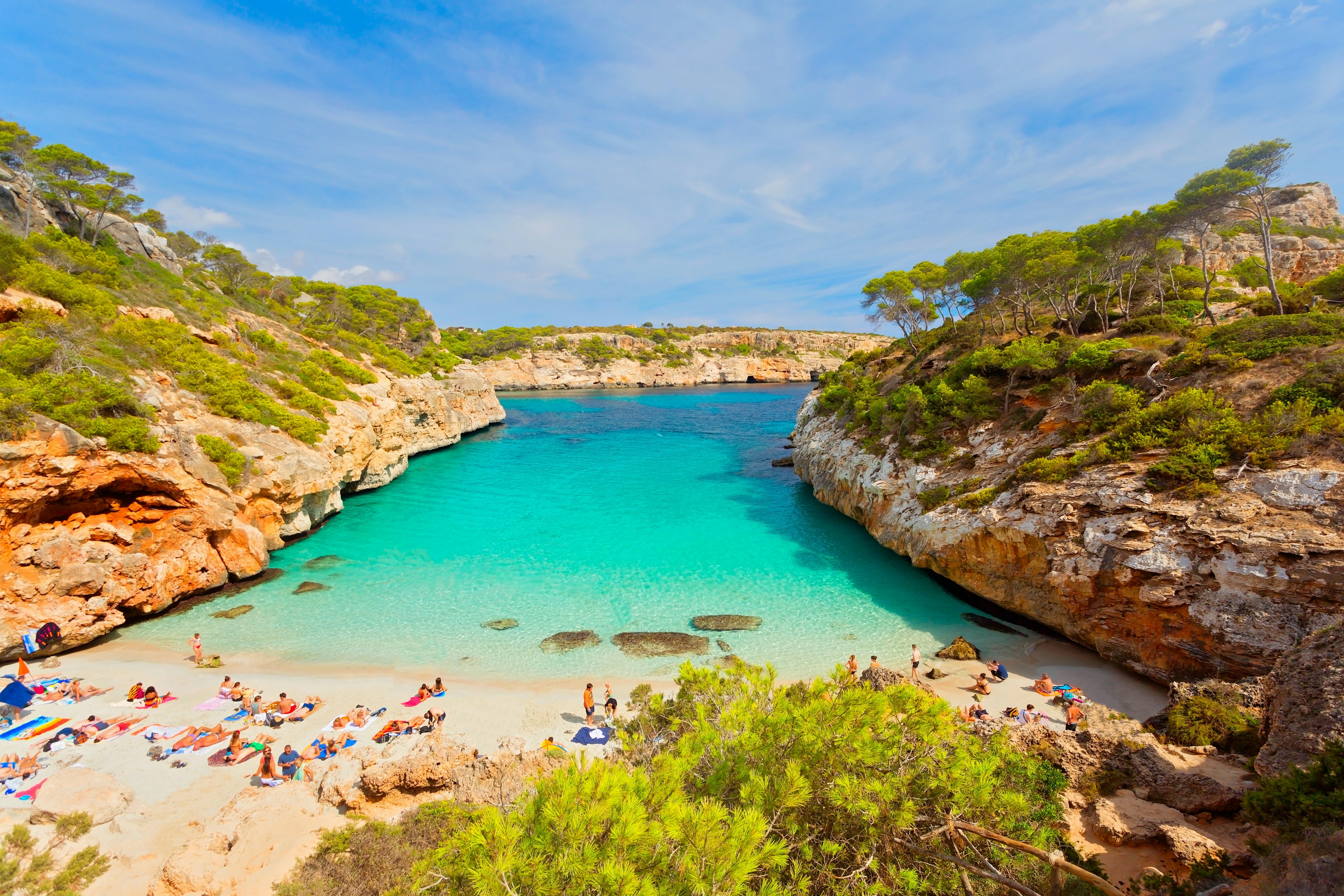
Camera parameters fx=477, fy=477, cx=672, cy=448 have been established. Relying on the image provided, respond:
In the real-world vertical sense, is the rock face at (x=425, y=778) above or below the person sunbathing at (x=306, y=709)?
above

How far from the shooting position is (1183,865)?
5.50 metres

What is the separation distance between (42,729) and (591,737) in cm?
1102

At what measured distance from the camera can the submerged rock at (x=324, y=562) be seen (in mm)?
18219

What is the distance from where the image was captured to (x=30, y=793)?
791cm

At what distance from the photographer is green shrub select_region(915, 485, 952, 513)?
1620cm

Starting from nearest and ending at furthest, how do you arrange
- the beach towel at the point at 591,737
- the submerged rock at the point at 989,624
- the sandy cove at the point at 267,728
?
the sandy cove at the point at 267,728 < the beach towel at the point at 591,737 < the submerged rock at the point at 989,624

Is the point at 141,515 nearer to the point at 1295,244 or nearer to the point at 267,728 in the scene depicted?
the point at 267,728

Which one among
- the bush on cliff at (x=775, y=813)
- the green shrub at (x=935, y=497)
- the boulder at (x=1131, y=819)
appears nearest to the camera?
the bush on cliff at (x=775, y=813)

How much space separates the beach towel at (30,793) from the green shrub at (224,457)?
37.2ft

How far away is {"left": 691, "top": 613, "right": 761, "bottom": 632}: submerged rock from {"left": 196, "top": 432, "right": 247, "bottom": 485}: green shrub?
17.1 meters

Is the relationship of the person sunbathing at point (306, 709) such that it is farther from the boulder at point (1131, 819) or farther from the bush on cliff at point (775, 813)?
the boulder at point (1131, 819)

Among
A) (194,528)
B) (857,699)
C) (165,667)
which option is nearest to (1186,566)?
(857,699)

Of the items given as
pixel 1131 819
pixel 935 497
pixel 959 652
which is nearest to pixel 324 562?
pixel 959 652

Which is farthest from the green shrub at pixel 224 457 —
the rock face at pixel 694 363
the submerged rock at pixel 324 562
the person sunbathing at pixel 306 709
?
the rock face at pixel 694 363
